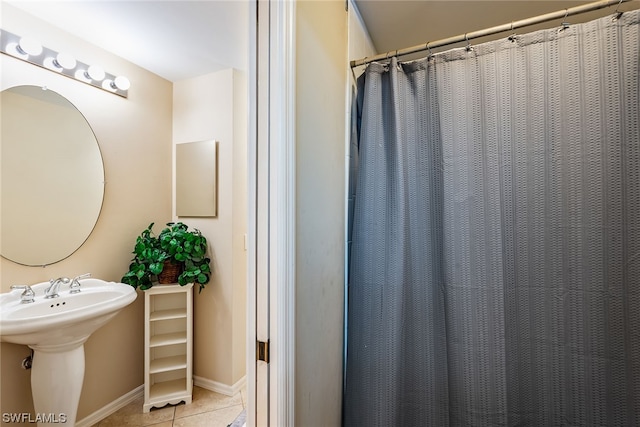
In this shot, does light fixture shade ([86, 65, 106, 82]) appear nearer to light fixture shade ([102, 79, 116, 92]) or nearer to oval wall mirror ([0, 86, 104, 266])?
light fixture shade ([102, 79, 116, 92])

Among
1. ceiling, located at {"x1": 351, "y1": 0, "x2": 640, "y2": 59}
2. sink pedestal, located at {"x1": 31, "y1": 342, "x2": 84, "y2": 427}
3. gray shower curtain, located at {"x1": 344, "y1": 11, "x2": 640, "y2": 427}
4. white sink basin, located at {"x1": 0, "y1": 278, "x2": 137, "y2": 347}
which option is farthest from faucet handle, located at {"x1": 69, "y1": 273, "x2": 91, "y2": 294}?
ceiling, located at {"x1": 351, "y1": 0, "x2": 640, "y2": 59}

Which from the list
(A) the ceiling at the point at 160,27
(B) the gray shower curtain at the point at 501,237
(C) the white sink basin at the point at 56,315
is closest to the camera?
(B) the gray shower curtain at the point at 501,237

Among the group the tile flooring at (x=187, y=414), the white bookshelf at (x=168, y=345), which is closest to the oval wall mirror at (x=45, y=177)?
the white bookshelf at (x=168, y=345)

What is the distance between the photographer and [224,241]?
6.25 ft

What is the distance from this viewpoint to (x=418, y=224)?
3.69ft

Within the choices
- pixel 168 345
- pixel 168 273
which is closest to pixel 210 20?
pixel 168 273

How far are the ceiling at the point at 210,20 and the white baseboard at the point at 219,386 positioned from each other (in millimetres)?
2317

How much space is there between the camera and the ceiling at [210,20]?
125 centimetres

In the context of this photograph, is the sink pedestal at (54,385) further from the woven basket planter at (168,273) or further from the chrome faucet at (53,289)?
the woven basket planter at (168,273)

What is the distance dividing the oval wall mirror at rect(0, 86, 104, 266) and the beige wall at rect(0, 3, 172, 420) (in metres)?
0.05

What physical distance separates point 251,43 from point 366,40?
985 mm

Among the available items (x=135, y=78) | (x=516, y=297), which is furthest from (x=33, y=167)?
Result: (x=516, y=297)

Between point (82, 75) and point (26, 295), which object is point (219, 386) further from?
point (82, 75)

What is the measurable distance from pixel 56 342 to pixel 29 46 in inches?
58.0
